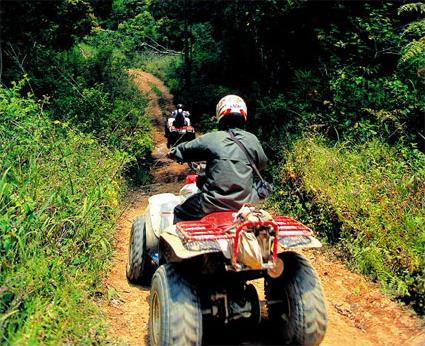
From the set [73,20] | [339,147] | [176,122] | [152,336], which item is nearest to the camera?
[152,336]

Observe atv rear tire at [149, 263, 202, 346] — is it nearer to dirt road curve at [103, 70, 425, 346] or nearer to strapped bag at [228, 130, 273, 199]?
dirt road curve at [103, 70, 425, 346]


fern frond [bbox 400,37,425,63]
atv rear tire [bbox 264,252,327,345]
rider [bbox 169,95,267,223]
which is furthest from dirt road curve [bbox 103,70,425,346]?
fern frond [bbox 400,37,425,63]

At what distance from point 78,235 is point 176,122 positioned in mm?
7802

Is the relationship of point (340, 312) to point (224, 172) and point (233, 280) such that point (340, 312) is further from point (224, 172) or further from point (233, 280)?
point (224, 172)

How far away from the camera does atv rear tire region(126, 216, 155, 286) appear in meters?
4.77

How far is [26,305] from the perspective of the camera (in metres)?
3.00

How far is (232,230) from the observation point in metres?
3.06

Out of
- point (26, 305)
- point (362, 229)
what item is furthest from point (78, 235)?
point (362, 229)

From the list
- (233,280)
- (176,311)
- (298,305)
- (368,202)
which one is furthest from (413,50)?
(176,311)

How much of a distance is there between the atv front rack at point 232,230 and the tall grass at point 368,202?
1778 millimetres

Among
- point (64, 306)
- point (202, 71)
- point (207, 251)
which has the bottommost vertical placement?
point (202, 71)

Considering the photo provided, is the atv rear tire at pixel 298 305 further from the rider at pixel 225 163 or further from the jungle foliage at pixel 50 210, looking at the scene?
the jungle foliage at pixel 50 210

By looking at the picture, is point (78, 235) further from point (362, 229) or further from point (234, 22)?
point (234, 22)

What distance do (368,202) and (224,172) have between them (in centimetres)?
291
